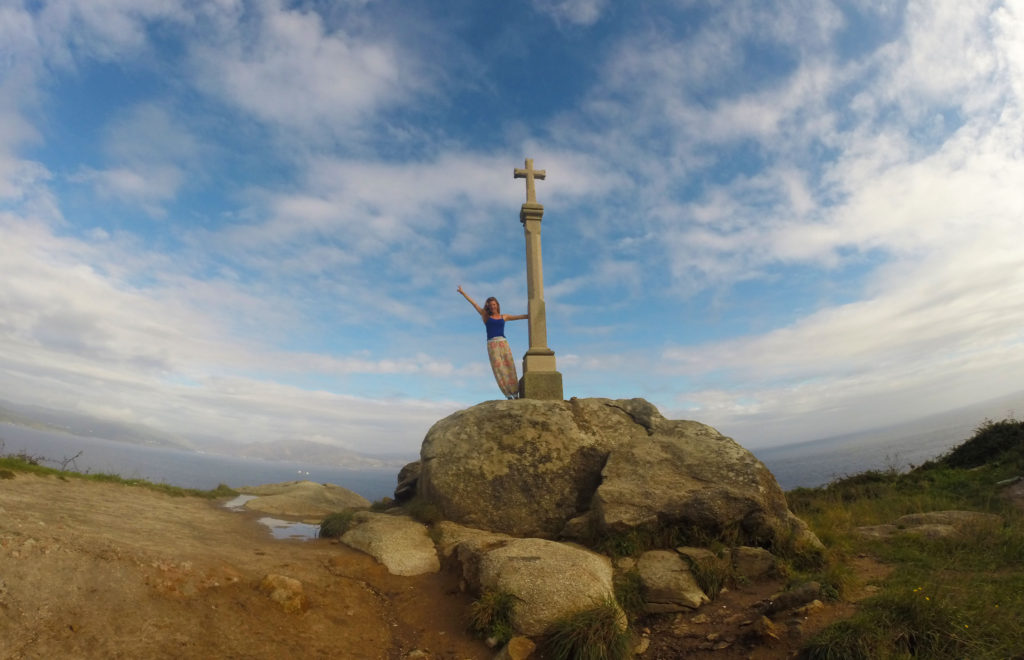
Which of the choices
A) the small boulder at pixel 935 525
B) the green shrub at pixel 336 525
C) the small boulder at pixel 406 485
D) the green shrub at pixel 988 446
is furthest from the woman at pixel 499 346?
the green shrub at pixel 988 446

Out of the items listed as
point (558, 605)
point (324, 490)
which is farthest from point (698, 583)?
point (324, 490)

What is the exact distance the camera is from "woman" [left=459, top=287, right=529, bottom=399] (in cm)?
1386

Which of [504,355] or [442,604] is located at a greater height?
[504,355]

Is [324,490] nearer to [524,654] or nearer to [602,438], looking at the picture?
[602,438]

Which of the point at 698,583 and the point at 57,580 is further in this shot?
the point at 698,583

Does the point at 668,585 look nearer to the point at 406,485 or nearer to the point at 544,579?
the point at 544,579

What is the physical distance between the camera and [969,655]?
504cm

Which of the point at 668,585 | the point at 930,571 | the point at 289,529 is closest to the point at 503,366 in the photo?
the point at 289,529

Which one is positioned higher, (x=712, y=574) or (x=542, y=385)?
(x=542, y=385)

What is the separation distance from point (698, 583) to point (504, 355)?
740 cm

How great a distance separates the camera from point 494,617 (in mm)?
7250

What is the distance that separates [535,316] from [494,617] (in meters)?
8.12

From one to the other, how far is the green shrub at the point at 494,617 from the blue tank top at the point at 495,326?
24.7 feet

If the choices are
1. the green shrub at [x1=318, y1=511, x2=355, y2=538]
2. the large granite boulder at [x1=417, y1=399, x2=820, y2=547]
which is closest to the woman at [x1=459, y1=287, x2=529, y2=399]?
the large granite boulder at [x1=417, y1=399, x2=820, y2=547]
